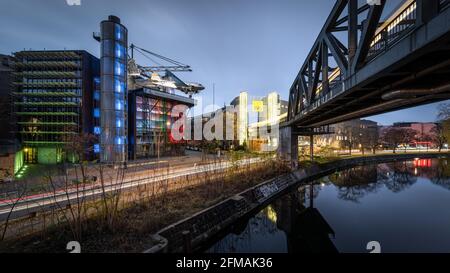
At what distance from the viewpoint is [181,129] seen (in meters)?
51.1

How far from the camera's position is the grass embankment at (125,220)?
22.7 feet

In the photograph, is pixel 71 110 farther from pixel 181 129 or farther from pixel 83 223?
pixel 83 223

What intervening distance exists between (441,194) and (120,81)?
46437 millimetres

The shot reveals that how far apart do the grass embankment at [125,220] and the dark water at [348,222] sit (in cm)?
278

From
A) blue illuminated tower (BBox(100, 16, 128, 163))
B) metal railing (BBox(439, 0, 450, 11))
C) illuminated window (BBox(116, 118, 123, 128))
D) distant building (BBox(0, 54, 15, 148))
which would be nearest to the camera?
metal railing (BBox(439, 0, 450, 11))

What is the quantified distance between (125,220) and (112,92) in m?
27.1

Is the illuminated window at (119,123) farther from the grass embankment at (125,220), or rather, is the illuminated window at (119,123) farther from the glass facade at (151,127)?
the grass embankment at (125,220)

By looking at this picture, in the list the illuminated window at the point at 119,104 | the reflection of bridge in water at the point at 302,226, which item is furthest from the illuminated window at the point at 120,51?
the reflection of bridge in water at the point at 302,226

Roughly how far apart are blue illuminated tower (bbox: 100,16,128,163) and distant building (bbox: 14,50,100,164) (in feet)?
32.1

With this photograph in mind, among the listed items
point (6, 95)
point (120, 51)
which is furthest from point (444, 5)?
point (6, 95)

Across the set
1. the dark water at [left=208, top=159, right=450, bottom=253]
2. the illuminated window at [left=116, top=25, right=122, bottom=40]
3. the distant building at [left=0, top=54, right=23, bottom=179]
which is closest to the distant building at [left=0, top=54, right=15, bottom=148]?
the distant building at [left=0, top=54, right=23, bottom=179]

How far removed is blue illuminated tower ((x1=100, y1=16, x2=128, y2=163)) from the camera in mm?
29391

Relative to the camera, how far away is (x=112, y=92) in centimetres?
2983

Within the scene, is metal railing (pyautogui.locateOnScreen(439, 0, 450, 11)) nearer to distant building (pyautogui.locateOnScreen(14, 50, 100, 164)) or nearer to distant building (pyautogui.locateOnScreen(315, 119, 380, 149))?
distant building (pyautogui.locateOnScreen(14, 50, 100, 164))
